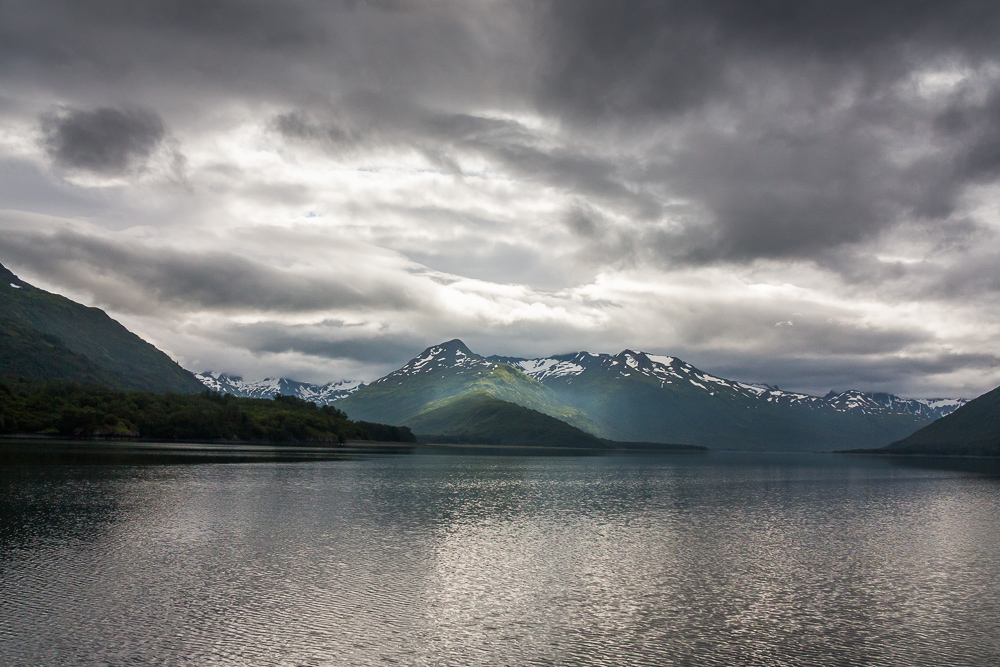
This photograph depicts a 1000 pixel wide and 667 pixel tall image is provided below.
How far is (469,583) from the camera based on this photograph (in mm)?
42031

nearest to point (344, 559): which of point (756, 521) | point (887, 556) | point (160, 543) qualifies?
point (160, 543)

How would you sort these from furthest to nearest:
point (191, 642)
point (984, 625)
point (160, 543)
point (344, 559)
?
point (160, 543), point (344, 559), point (984, 625), point (191, 642)

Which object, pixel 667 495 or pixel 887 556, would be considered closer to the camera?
pixel 887 556

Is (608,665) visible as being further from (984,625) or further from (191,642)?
(984,625)

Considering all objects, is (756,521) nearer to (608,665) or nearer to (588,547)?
(588,547)

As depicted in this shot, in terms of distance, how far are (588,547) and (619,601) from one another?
17206mm

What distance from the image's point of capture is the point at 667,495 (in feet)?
350

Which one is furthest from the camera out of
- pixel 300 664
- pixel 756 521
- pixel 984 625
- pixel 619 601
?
pixel 756 521

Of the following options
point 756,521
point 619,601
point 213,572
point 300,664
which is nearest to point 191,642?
point 300,664

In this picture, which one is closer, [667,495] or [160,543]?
[160,543]

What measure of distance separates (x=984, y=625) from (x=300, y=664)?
35.7 metres

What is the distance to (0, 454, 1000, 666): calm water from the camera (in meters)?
29.7

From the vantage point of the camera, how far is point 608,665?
27.6 meters

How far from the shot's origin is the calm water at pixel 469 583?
29703 millimetres
